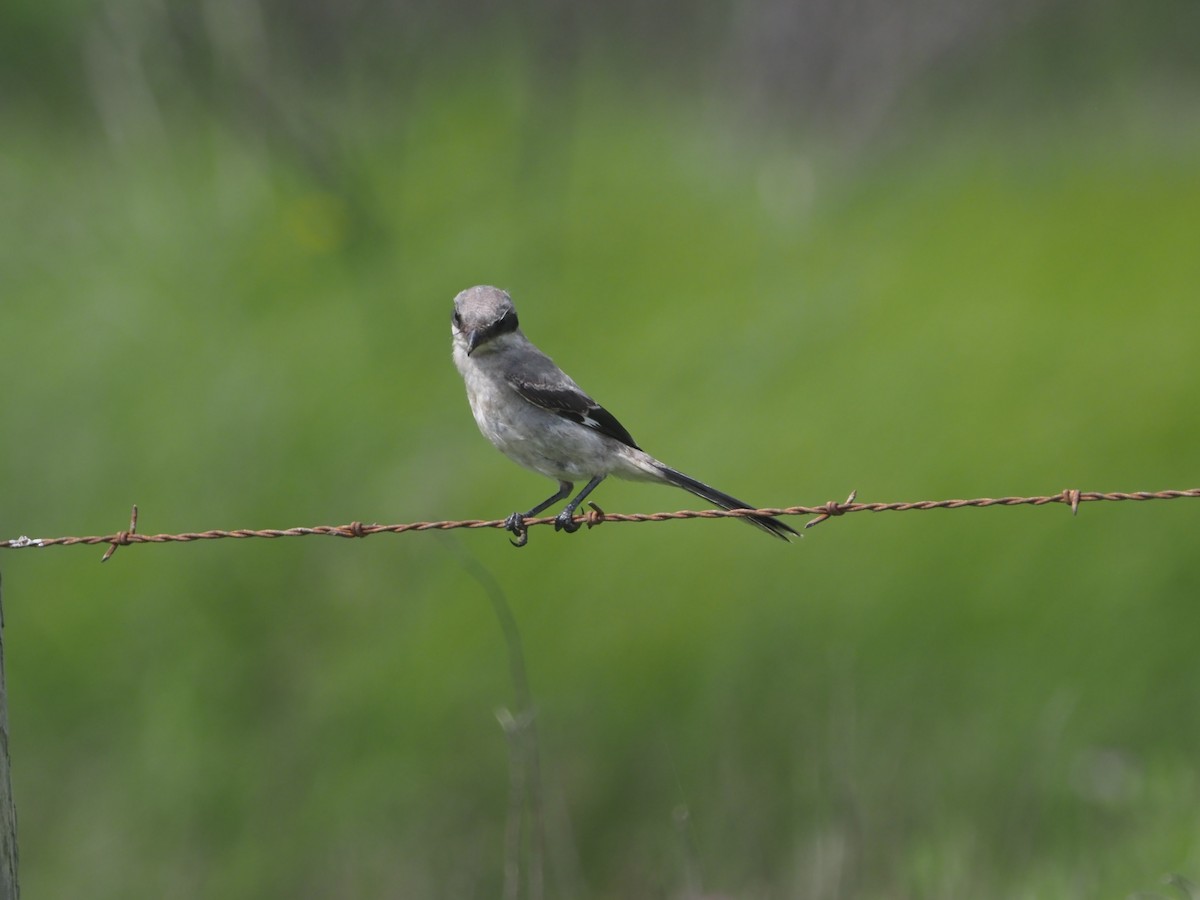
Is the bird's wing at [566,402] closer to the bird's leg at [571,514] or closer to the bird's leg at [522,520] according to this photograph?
the bird's leg at [571,514]

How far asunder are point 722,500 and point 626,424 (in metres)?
2.63

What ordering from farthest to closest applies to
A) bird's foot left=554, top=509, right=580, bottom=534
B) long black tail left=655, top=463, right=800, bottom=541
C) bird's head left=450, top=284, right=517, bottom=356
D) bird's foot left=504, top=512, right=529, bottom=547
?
bird's head left=450, top=284, right=517, bottom=356
bird's foot left=554, top=509, right=580, bottom=534
bird's foot left=504, top=512, right=529, bottom=547
long black tail left=655, top=463, right=800, bottom=541

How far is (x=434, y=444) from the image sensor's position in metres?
7.69

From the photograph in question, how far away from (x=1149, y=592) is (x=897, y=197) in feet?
8.33

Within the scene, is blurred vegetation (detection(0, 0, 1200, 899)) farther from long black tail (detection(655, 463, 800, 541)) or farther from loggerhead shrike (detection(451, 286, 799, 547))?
loggerhead shrike (detection(451, 286, 799, 547))

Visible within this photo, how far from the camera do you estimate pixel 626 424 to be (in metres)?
7.09

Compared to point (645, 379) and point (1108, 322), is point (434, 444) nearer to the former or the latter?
point (645, 379)

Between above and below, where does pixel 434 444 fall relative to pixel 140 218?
below

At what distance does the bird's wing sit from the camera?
473 cm

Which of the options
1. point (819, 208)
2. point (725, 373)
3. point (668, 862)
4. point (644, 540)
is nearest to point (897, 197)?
point (819, 208)

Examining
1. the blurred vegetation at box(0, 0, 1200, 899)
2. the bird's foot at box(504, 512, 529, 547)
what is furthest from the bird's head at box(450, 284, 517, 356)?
the blurred vegetation at box(0, 0, 1200, 899)

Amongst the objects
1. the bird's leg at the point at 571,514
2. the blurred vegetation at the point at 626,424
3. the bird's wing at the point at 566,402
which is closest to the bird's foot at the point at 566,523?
the bird's leg at the point at 571,514

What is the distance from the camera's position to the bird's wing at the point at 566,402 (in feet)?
Answer: 15.5

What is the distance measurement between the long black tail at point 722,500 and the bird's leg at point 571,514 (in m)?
0.29
